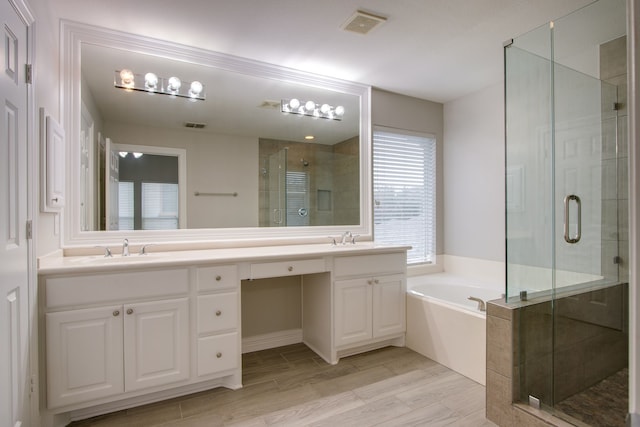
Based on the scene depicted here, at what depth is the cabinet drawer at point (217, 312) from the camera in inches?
79.3

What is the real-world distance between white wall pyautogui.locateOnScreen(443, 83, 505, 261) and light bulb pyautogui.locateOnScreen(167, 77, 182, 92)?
2756 millimetres

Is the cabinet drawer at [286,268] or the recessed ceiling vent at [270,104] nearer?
the cabinet drawer at [286,268]

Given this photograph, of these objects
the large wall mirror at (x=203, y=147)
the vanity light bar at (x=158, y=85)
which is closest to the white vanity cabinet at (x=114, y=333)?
the large wall mirror at (x=203, y=147)

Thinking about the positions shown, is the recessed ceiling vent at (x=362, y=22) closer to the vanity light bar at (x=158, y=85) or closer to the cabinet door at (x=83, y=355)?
the vanity light bar at (x=158, y=85)

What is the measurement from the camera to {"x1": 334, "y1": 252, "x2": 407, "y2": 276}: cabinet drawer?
8.18 ft

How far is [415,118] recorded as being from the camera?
3.60 meters

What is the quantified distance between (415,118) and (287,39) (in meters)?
1.77

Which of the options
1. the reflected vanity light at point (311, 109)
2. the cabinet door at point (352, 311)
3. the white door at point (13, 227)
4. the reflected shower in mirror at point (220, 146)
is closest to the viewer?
the white door at point (13, 227)

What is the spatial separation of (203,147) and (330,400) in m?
1.96

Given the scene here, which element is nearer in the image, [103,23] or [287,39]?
[103,23]

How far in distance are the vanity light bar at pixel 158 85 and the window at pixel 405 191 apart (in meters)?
1.70

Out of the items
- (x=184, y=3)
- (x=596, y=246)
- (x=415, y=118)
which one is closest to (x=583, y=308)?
(x=596, y=246)

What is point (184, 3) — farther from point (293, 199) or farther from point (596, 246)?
point (596, 246)

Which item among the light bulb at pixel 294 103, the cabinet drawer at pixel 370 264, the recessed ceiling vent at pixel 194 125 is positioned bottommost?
the cabinet drawer at pixel 370 264
